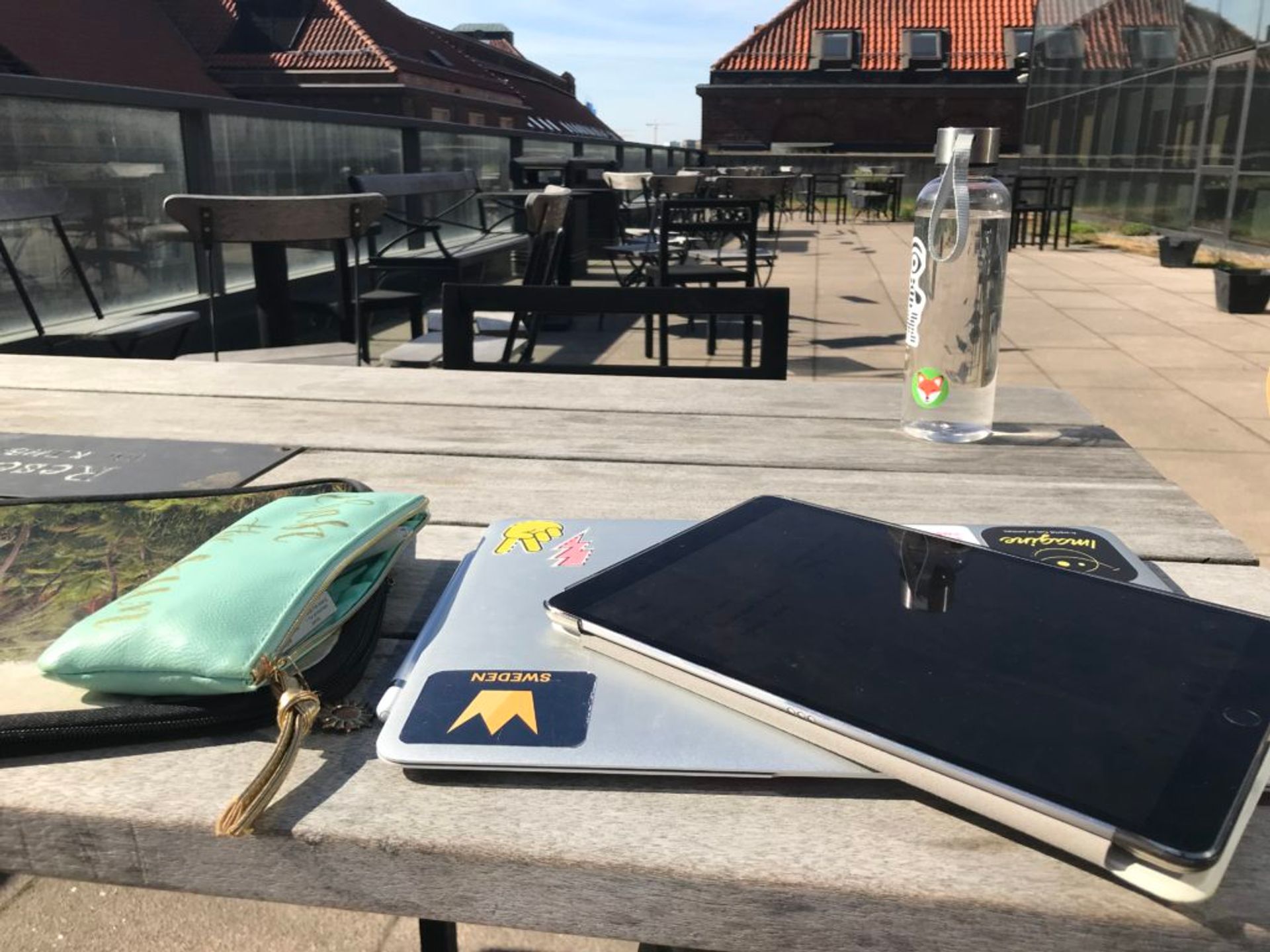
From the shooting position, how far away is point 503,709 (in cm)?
58

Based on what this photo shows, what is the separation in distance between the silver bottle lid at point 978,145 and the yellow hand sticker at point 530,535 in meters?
0.66

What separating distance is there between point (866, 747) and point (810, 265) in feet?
36.9

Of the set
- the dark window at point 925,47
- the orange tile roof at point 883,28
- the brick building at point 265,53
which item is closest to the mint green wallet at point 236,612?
the brick building at point 265,53

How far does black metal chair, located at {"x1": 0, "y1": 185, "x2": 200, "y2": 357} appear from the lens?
3.58 m

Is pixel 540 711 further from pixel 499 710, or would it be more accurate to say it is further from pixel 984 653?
pixel 984 653

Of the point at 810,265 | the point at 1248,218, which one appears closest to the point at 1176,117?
the point at 1248,218

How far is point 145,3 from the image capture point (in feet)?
117

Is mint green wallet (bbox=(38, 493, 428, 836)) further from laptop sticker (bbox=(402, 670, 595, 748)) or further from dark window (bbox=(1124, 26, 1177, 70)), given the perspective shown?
dark window (bbox=(1124, 26, 1177, 70))

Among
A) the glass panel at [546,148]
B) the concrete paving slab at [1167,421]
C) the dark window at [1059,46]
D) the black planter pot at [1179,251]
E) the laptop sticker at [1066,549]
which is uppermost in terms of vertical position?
the dark window at [1059,46]

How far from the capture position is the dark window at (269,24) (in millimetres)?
36719

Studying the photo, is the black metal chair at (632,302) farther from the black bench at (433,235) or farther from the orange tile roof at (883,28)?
the orange tile roof at (883,28)

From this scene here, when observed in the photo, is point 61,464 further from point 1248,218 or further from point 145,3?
point 145,3

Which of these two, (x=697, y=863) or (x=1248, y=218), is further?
(x=1248, y=218)

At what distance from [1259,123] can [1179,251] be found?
141cm
